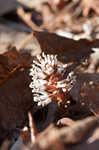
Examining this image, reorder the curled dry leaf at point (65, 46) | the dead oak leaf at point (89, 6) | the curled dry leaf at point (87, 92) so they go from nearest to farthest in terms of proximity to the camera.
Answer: the curled dry leaf at point (87, 92), the curled dry leaf at point (65, 46), the dead oak leaf at point (89, 6)

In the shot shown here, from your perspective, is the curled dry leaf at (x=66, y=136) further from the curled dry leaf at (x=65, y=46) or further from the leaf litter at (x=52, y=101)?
the curled dry leaf at (x=65, y=46)

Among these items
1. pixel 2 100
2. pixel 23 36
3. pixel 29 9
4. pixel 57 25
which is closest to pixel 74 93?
pixel 2 100

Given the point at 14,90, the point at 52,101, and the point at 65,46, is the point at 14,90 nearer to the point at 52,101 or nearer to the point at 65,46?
the point at 52,101

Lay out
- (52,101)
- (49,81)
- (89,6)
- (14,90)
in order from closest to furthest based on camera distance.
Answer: (49,81)
(52,101)
(14,90)
(89,6)

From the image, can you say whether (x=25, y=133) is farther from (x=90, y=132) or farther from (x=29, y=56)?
(x=29, y=56)

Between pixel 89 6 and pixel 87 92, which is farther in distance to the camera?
pixel 89 6

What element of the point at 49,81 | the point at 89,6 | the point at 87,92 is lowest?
the point at 87,92

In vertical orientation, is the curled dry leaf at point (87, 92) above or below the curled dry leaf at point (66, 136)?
below

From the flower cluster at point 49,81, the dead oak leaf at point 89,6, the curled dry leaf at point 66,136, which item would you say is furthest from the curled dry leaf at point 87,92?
the dead oak leaf at point 89,6

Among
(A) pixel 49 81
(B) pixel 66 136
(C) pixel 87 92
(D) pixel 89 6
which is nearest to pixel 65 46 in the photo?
(C) pixel 87 92
